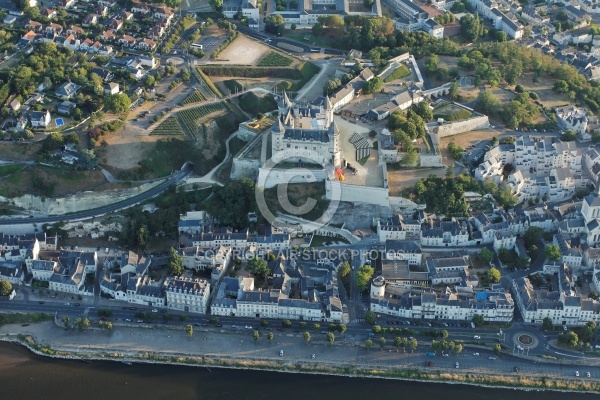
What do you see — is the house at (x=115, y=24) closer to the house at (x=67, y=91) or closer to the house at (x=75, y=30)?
the house at (x=75, y=30)

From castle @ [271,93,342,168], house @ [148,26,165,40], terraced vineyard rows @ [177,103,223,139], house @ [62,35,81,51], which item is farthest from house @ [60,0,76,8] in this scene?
castle @ [271,93,342,168]

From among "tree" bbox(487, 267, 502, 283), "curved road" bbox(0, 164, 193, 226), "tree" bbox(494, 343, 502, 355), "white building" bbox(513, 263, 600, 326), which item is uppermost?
"curved road" bbox(0, 164, 193, 226)

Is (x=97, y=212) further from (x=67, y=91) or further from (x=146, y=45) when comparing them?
(x=146, y=45)

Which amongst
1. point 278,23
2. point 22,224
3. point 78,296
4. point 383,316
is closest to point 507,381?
point 383,316

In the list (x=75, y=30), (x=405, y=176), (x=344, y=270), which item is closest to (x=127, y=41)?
(x=75, y=30)

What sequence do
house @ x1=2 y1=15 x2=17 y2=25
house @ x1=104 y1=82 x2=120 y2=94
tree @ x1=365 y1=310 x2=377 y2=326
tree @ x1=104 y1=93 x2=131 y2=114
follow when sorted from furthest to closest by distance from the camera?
house @ x1=2 y1=15 x2=17 y2=25
house @ x1=104 y1=82 x2=120 y2=94
tree @ x1=104 y1=93 x2=131 y2=114
tree @ x1=365 y1=310 x2=377 y2=326

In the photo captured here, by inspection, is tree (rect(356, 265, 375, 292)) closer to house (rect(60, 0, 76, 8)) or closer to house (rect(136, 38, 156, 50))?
house (rect(136, 38, 156, 50))
